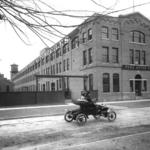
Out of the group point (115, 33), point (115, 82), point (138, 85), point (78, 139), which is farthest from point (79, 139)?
point (138, 85)

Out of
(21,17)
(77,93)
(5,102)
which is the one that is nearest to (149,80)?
(77,93)

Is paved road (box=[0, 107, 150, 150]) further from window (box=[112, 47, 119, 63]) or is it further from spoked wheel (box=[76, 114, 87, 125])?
window (box=[112, 47, 119, 63])

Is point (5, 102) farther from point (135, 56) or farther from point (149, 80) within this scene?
point (149, 80)

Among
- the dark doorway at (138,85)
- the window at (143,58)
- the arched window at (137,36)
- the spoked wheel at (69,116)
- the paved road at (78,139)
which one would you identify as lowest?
the paved road at (78,139)

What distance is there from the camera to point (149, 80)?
28.3 meters

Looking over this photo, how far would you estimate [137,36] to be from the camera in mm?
28062

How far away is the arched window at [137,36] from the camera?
90.9 ft

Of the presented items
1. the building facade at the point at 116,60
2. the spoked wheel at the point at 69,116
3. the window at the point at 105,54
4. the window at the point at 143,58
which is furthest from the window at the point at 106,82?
the spoked wheel at the point at 69,116

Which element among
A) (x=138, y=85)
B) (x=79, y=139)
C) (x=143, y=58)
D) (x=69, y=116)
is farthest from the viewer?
(x=143, y=58)

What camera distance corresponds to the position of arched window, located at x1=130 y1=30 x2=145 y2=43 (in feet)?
90.9

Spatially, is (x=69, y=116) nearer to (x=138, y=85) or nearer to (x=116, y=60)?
(x=116, y=60)

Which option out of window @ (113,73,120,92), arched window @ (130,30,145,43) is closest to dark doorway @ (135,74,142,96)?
window @ (113,73,120,92)

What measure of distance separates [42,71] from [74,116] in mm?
40294

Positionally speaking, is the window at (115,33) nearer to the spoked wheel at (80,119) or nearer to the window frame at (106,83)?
the window frame at (106,83)
